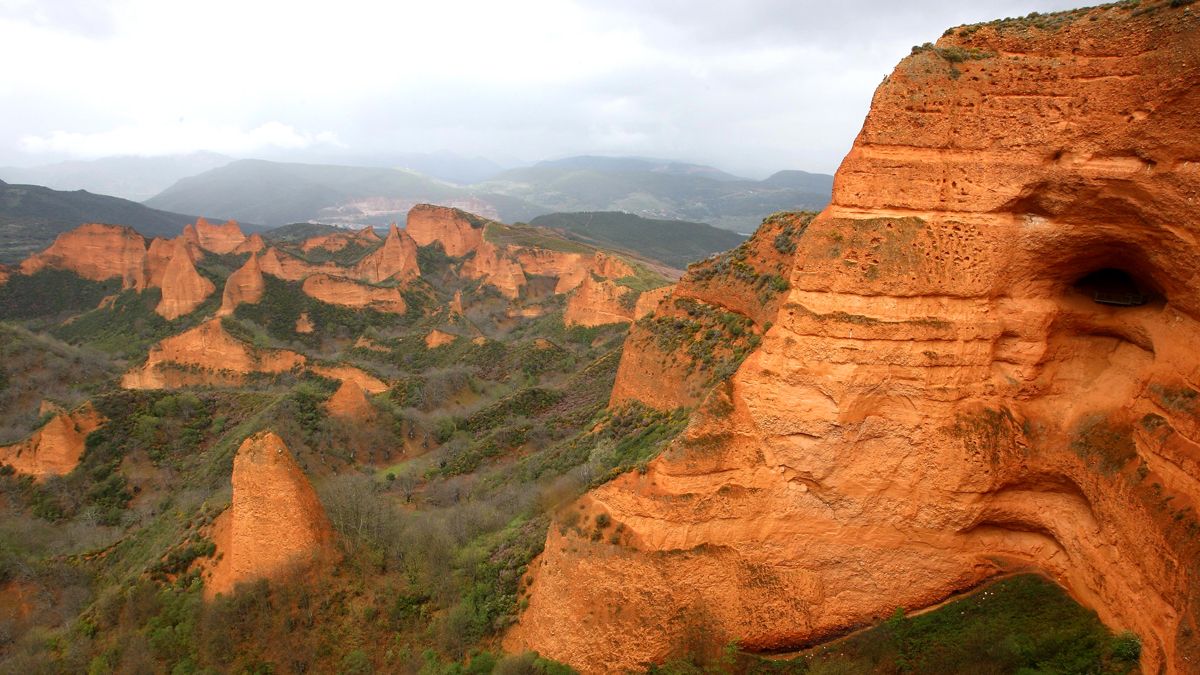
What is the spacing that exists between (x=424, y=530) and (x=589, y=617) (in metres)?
8.28

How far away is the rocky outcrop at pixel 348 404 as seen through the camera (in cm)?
3472

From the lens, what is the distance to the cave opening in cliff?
11070 mm

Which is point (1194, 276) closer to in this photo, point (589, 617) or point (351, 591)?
point (589, 617)

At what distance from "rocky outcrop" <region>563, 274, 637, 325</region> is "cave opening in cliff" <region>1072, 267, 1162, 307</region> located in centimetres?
4179

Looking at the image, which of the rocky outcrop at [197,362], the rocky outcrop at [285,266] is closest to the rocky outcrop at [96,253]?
the rocky outcrop at [285,266]

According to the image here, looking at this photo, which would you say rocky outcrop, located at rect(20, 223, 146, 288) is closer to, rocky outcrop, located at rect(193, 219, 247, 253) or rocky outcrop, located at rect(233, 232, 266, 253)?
rocky outcrop, located at rect(233, 232, 266, 253)

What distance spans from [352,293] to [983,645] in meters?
58.7

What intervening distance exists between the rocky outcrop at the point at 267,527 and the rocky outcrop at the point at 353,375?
26.9 m

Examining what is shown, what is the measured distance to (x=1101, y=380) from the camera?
38.2 feet

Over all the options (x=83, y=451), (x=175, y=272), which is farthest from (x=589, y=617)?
(x=175, y=272)

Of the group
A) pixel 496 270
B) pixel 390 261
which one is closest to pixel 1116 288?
pixel 496 270

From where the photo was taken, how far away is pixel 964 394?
12.0 metres

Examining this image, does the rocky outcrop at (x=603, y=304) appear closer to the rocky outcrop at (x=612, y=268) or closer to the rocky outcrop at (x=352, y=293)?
the rocky outcrop at (x=612, y=268)

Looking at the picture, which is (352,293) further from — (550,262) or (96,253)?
(96,253)
